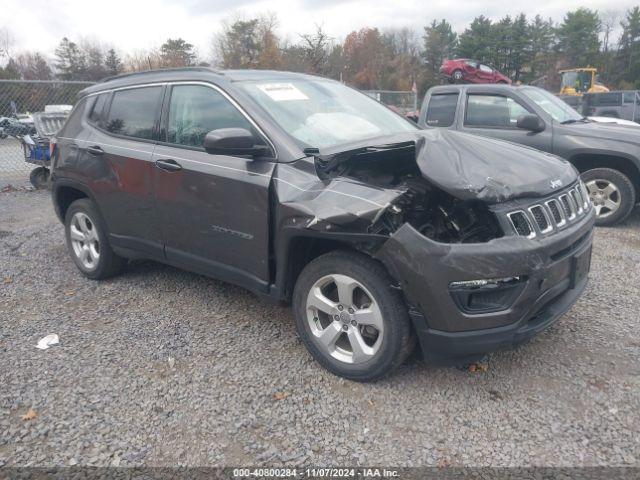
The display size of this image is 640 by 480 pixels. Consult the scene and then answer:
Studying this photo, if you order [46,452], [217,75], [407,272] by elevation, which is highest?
[217,75]

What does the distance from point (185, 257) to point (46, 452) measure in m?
1.62

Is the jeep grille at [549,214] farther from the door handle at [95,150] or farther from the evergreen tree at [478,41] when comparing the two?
the evergreen tree at [478,41]

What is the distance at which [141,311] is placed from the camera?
4.11 meters

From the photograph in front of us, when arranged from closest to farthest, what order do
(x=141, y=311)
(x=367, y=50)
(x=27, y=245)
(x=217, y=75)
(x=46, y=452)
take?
(x=46, y=452) < (x=217, y=75) < (x=141, y=311) < (x=27, y=245) < (x=367, y=50)

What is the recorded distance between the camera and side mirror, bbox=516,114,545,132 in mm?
6273

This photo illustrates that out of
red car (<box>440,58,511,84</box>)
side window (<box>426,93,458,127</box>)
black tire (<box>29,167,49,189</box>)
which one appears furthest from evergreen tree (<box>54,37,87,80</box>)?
side window (<box>426,93,458,127</box>)

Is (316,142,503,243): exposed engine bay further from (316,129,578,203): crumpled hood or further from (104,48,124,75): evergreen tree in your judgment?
(104,48,124,75): evergreen tree

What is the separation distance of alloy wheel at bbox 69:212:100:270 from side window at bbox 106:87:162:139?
3.14ft

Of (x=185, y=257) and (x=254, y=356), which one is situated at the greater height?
(x=185, y=257)

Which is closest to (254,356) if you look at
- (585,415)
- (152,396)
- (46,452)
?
(152,396)

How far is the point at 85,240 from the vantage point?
4746 millimetres

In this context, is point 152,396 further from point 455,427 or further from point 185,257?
point 455,427

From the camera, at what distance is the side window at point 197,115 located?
3.43m

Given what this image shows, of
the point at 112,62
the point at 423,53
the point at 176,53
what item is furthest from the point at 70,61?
the point at 423,53
